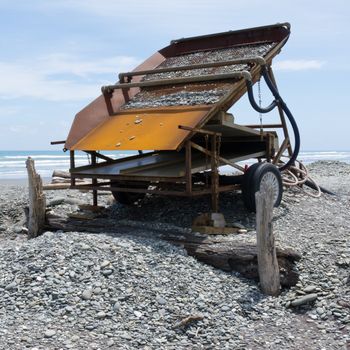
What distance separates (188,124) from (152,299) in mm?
3548

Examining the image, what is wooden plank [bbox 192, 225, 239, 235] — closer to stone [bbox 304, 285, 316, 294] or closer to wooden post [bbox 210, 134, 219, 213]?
wooden post [bbox 210, 134, 219, 213]

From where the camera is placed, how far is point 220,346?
6.30 m

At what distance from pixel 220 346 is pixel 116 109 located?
21.8 ft

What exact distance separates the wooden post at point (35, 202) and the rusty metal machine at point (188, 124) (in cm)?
77

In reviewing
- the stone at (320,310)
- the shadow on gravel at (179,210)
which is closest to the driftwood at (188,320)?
the stone at (320,310)

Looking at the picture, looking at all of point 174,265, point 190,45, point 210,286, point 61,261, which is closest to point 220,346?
point 210,286

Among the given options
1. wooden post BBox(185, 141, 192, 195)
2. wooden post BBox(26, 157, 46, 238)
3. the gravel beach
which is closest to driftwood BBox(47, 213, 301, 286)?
the gravel beach

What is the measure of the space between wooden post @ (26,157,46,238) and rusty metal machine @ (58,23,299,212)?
77cm

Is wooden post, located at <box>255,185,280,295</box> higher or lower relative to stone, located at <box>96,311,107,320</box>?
higher

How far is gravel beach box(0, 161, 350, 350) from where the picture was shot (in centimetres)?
627

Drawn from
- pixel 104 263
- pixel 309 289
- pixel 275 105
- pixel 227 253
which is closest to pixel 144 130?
pixel 275 105

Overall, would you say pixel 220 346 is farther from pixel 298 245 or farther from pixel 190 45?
pixel 190 45

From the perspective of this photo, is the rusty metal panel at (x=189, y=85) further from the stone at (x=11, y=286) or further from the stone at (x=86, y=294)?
the stone at (x=11, y=286)

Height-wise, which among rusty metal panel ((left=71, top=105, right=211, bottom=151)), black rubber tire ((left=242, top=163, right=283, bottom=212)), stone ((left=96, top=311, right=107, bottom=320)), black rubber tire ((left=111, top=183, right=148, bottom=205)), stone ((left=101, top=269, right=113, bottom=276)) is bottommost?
stone ((left=96, top=311, right=107, bottom=320))
